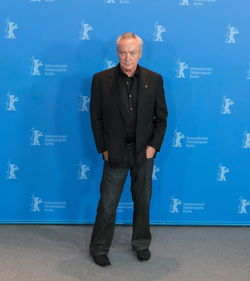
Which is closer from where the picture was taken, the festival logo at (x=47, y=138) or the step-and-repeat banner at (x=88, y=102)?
the step-and-repeat banner at (x=88, y=102)

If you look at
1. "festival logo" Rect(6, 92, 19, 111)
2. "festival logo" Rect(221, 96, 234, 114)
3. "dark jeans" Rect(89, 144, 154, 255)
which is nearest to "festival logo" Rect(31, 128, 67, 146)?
"festival logo" Rect(6, 92, 19, 111)

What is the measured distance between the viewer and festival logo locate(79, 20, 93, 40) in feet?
8.73

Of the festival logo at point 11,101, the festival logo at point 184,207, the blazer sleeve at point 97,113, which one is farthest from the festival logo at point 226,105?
the festival logo at point 11,101

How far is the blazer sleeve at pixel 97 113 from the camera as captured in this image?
2236mm

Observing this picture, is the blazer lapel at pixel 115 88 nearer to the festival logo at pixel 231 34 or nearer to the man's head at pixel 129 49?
the man's head at pixel 129 49

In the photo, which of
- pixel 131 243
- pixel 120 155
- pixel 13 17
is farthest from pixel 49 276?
pixel 13 17

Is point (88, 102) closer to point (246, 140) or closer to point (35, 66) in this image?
point (35, 66)

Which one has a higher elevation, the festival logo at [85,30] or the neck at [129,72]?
the festival logo at [85,30]

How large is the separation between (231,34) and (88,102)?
1311mm

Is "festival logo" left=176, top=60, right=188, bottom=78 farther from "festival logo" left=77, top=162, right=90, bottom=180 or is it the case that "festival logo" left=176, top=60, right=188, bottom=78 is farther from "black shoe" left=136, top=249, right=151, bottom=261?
"black shoe" left=136, top=249, right=151, bottom=261

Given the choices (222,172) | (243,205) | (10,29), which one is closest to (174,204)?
(222,172)

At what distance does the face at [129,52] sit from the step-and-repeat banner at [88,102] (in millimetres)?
657

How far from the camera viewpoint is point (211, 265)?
240 cm

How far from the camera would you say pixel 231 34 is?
2713 mm
